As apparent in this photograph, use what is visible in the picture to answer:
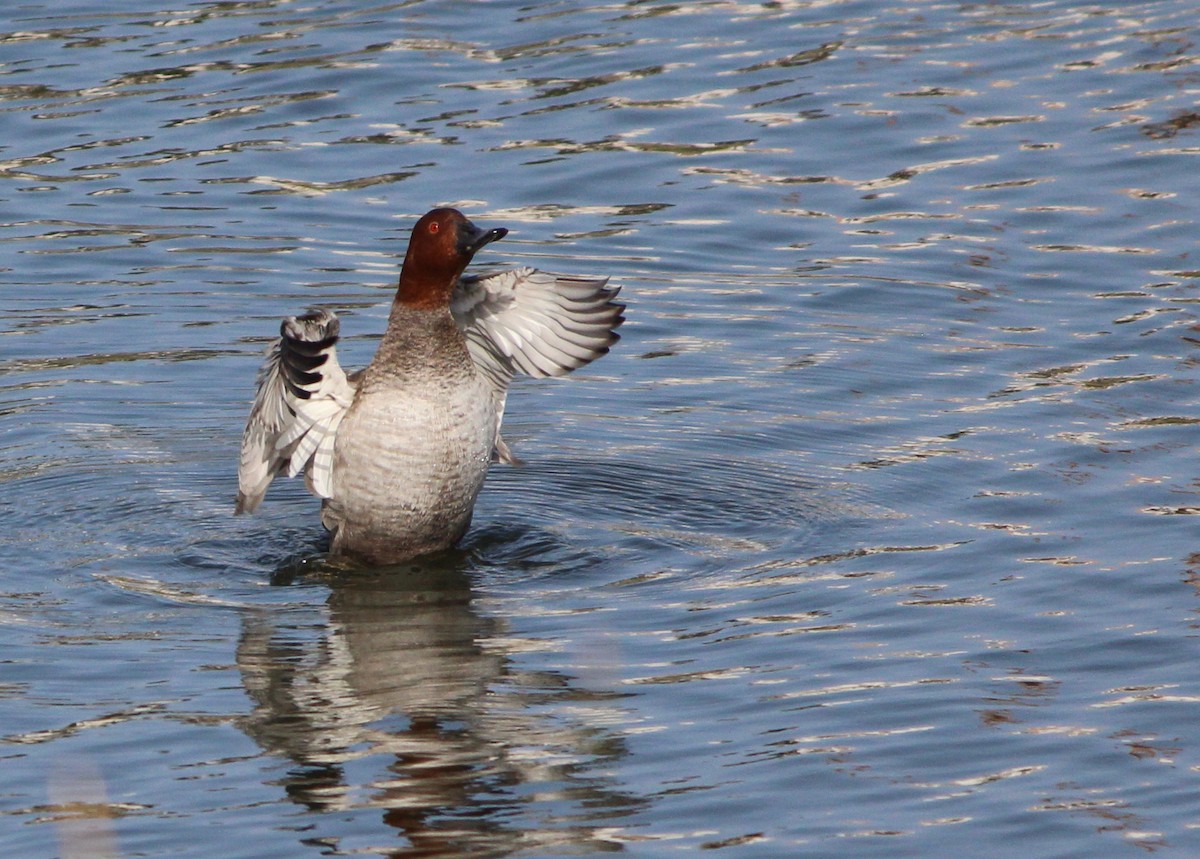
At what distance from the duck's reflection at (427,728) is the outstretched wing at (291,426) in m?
0.83

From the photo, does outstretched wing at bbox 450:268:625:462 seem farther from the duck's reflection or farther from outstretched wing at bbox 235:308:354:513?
the duck's reflection

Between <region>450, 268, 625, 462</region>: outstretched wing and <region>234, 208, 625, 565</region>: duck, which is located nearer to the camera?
<region>234, 208, 625, 565</region>: duck

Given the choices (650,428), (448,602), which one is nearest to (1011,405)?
(650,428)

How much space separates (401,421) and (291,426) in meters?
0.63

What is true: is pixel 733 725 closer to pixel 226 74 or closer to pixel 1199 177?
pixel 1199 177

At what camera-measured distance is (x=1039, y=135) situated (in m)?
15.0

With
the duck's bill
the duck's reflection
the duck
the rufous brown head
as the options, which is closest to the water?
the duck's reflection

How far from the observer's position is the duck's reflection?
6.19 meters

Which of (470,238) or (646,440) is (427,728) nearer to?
(470,238)

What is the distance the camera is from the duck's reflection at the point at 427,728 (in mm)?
6191

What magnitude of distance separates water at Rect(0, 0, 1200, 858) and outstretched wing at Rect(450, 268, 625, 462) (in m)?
0.75

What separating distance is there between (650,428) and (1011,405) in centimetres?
198

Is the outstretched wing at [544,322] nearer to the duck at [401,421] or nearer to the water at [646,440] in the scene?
the duck at [401,421]

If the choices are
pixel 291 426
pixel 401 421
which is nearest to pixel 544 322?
pixel 401 421
